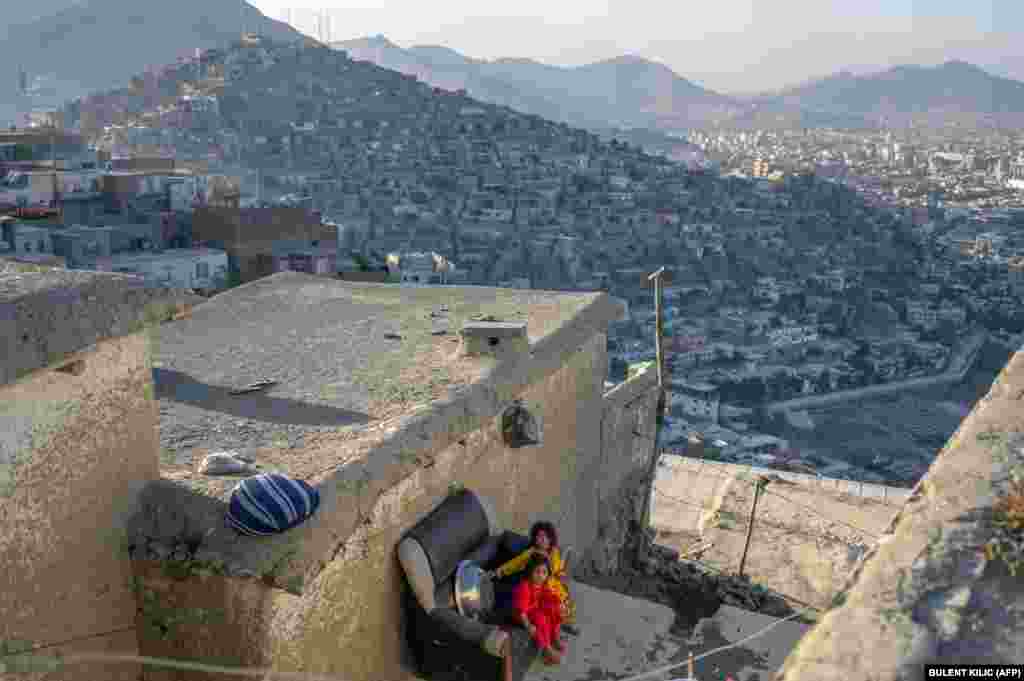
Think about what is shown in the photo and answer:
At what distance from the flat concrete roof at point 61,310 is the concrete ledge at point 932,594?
Result: 195 cm

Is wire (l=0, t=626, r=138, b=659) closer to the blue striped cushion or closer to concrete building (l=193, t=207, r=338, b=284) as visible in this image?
the blue striped cushion

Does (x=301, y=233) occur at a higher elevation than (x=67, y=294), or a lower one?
lower


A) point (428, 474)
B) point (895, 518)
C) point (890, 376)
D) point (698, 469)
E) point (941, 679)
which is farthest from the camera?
point (890, 376)

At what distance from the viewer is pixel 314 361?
4.54 m

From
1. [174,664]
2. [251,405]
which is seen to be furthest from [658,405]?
[174,664]

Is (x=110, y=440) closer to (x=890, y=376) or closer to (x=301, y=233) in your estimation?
(x=301, y=233)

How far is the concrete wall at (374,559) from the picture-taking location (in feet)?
9.18

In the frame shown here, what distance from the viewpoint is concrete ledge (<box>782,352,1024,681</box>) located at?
1.42m

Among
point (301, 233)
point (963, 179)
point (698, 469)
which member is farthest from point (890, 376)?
point (963, 179)

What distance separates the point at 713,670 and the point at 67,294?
9.85 feet

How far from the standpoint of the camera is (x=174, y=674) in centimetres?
291

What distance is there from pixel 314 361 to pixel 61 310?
1.98 m

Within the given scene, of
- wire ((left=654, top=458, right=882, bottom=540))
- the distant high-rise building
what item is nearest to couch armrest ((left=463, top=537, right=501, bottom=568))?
wire ((left=654, top=458, right=882, bottom=540))

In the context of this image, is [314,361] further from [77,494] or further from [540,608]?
[77,494]
